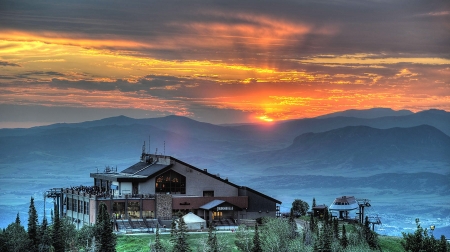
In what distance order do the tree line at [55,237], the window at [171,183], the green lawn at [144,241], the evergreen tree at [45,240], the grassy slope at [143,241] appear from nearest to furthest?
the tree line at [55,237], the green lawn at [144,241], the grassy slope at [143,241], the evergreen tree at [45,240], the window at [171,183]

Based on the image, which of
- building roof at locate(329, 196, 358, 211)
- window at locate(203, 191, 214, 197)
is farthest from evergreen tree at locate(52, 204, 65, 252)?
building roof at locate(329, 196, 358, 211)

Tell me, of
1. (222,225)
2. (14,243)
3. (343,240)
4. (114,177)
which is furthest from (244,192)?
(14,243)

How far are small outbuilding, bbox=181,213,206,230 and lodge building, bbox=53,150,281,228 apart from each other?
221 inches

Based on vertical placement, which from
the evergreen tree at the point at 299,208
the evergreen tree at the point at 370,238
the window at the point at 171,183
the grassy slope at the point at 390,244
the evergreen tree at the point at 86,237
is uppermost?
the window at the point at 171,183

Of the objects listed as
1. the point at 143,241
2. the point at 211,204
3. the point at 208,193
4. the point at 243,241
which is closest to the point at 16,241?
the point at 143,241

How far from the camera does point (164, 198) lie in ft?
481

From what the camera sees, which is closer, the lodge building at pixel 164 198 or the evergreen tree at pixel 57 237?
the evergreen tree at pixel 57 237

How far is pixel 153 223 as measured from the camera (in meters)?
140

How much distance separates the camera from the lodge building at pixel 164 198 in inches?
5655

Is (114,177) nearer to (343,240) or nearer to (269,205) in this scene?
(269,205)

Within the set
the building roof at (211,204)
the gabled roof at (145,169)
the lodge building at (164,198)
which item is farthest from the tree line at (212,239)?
the gabled roof at (145,169)

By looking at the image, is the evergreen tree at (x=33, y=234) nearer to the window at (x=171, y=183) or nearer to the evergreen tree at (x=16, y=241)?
the evergreen tree at (x=16, y=241)

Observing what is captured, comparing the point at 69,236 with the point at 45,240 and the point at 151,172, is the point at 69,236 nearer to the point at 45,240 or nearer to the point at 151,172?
the point at 45,240

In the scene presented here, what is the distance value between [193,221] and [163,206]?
1193 cm
